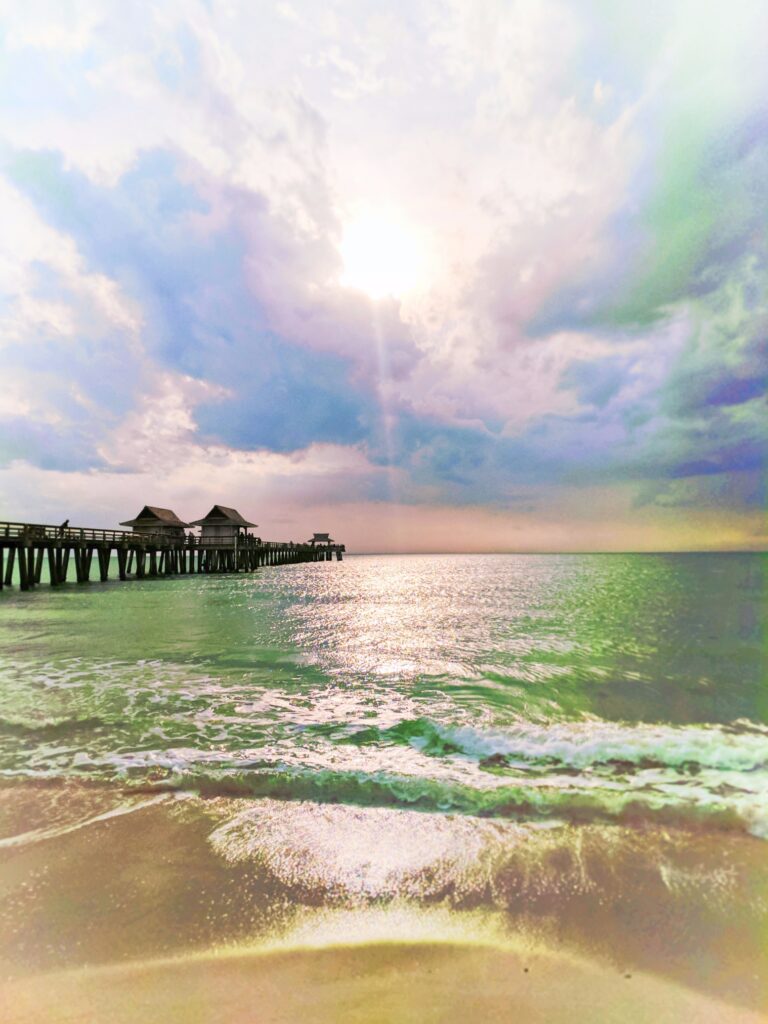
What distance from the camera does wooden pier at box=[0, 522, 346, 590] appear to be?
33.5 m

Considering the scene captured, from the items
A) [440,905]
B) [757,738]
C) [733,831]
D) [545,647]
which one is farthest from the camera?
[545,647]

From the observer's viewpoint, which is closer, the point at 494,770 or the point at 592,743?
the point at 494,770

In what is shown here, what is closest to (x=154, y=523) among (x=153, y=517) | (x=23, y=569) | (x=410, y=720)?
(x=153, y=517)

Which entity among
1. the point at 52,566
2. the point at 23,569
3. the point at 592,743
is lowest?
the point at 592,743

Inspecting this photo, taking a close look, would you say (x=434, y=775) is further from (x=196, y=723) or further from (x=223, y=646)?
(x=223, y=646)

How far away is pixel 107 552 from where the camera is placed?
40.5m

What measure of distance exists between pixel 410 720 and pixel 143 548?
4658cm

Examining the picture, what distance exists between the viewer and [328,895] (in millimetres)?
3170

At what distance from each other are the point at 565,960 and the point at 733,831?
259cm

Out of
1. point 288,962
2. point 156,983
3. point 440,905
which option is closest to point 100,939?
point 156,983

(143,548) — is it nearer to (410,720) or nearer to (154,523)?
(154,523)

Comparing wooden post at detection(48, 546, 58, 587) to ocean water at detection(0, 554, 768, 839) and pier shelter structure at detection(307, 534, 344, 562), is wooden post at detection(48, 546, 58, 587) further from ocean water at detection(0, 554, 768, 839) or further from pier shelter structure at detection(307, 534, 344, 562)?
pier shelter structure at detection(307, 534, 344, 562)

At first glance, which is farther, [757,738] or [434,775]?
[757,738]

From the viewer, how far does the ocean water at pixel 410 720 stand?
15.8 ft
